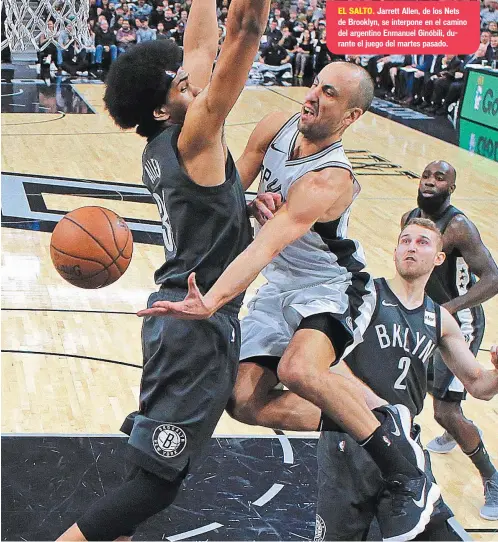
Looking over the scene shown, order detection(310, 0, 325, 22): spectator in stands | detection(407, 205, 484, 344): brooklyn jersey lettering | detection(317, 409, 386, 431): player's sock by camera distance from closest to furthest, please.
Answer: detection(317, 409, 386, 431): player's sock → detection(407, 205, 484, 344): brooklyn jersey lettering → detection(310, 0, 325, 22): spectator in stands

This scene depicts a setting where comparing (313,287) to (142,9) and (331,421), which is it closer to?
(331,421)

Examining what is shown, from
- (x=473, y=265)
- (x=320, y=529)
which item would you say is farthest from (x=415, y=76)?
(x=320, y=529)

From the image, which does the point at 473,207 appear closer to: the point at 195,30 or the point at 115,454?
the point at 115,454

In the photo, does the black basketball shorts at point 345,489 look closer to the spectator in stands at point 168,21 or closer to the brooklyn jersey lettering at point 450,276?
the brooklyn jersey lettering at point 450,276

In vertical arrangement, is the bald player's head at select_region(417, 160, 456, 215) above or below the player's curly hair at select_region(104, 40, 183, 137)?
below

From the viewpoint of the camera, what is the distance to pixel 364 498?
11.7 feet

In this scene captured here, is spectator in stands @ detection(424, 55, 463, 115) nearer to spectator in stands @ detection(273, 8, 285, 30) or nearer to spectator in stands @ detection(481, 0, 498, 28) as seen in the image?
spectator in stands @ detection(481, 0, 498, 28)

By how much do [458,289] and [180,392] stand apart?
205 centimetres

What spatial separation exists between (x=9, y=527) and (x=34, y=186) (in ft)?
22.2

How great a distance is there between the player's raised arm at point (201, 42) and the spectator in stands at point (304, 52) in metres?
19.0

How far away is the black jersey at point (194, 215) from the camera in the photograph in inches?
132

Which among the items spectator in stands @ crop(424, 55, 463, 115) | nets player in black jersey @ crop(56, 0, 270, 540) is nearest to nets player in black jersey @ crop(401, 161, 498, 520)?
nets player in black jersey @ crop(56, 0, 270, 540)

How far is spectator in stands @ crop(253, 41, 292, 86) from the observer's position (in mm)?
22391

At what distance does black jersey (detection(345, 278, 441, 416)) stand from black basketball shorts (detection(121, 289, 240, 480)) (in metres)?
0.62
